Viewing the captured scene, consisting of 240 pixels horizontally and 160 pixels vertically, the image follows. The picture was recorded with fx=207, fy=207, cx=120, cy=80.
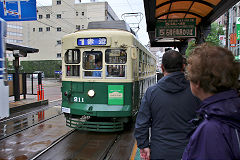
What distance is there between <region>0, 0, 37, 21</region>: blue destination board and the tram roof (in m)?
4.50

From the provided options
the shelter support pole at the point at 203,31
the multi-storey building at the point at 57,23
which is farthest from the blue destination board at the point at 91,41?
the multi-storey building at the point at 57,23

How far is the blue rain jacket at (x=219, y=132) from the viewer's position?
1070 millimetres

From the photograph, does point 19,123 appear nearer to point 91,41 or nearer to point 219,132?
point 91,41

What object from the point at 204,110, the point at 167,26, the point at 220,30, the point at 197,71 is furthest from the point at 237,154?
the point at 220,30

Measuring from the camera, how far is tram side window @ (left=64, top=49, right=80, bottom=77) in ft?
20.0

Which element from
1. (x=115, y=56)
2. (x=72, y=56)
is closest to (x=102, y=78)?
(x=115, y=56)

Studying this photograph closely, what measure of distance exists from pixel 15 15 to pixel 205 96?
27.8ft

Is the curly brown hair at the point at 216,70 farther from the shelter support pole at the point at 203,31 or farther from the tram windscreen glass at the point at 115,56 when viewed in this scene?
the shelter support pole at the point at 203,31

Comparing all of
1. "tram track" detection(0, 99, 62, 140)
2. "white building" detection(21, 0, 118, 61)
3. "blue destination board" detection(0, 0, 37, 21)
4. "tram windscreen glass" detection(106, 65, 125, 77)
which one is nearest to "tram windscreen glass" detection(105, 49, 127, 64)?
"tram windscreen glass" detection(106, 65, 125, 77)

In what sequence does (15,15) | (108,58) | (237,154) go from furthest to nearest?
(15,15), (108,58), (237,154)

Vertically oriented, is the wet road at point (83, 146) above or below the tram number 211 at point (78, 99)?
below

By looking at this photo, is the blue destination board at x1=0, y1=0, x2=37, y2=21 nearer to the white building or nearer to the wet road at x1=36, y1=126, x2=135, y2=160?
the wet road at x1=36, y1=126, x2=135, y2=160

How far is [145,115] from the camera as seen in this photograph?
2.22m

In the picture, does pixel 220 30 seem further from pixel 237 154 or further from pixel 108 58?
pixel 237 154
